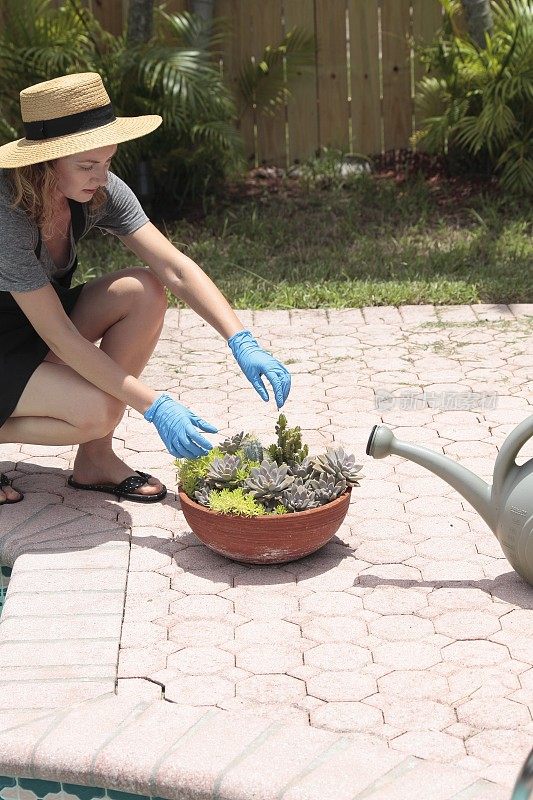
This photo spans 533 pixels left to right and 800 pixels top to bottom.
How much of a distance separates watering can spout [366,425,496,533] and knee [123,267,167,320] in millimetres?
1048

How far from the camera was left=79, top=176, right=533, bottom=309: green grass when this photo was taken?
6586mm

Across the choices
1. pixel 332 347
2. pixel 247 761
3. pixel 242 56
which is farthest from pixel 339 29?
pixel 247 761

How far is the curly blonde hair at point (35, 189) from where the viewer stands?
3.67 m

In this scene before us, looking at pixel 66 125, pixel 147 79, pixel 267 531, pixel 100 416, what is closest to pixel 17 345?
pixel 100 416

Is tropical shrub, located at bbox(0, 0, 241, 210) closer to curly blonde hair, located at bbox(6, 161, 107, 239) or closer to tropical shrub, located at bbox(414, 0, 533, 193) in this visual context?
tropical shrub, located at bbox(414, 0, 533, 193)

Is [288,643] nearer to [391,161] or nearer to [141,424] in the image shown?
[141,424]

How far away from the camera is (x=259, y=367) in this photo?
12.8ft

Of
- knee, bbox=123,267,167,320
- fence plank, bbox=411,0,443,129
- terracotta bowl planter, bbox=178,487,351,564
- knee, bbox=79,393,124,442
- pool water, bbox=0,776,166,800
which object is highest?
fence plank, bbox=411,0,443,129

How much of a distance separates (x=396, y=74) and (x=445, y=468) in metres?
6.04

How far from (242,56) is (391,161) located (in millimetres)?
1340

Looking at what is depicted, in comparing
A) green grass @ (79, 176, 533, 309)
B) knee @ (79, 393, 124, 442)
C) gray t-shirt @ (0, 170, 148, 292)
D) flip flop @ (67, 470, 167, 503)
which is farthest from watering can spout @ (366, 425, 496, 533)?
green grass @ (79, 176, 533, 309)

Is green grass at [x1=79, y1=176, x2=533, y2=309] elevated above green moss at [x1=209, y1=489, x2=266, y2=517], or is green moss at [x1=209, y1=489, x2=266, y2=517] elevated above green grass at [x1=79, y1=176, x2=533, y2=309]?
green moss at [x1=209, y1=489, x2=266, y2=517]

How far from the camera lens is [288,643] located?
3273 mm

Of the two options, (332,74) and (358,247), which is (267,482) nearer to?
(358,247)
